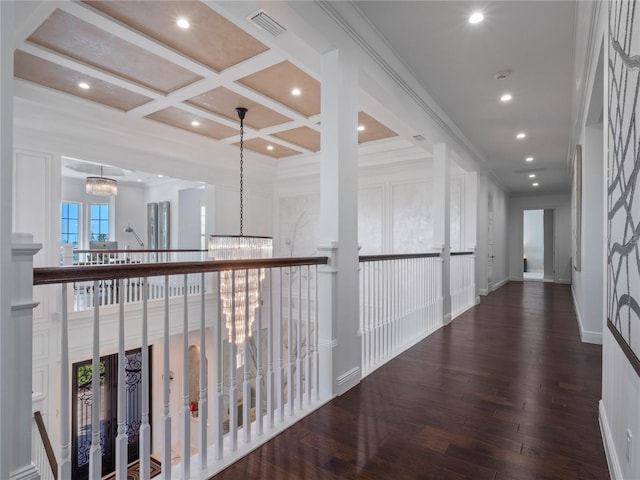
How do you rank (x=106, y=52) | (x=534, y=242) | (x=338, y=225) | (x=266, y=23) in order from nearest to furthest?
(x=266, y=23)
(x=338, y=225)
(x=106, y=52)
(x=534, y=242)

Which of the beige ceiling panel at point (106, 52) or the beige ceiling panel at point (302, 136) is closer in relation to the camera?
the beige ceiling panel at point (106, 52)

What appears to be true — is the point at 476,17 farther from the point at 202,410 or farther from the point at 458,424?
the point at 202,410

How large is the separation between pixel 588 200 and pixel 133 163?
6418mm

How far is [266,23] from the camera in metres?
2.28

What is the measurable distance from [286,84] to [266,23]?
5.85 feet

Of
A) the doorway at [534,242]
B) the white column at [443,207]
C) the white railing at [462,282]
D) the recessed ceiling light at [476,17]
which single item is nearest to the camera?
the recessed ceiling light at [476,17]

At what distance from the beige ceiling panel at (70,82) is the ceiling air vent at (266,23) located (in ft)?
8.93

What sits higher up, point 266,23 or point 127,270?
point 266,23

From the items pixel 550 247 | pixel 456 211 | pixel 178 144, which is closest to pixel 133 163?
Result: pixel 178 144

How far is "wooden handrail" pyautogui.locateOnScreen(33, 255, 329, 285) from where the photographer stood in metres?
1.16

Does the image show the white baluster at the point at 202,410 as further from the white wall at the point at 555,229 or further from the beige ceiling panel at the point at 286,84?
the white wall at the point at 555,229

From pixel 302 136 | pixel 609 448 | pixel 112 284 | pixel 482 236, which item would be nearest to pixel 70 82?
pixel 112 284

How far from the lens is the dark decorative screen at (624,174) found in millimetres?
1167

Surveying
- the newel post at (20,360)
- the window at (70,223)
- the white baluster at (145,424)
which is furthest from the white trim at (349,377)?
the window at (70,223)
